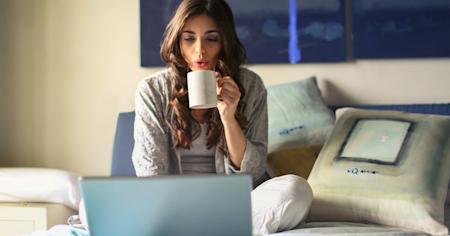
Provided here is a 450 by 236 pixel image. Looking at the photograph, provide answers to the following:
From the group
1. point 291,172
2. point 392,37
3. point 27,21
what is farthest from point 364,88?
point 27,21

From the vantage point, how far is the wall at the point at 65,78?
3.06 m

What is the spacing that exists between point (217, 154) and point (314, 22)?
86 cm

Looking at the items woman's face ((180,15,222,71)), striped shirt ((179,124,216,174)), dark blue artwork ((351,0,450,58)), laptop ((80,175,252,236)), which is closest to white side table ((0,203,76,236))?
striped shirt ((179,124,216,174))

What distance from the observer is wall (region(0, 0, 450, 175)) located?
10.0ft

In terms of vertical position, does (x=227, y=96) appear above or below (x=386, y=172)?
above

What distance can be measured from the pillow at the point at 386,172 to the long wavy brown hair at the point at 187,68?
1.08 feet

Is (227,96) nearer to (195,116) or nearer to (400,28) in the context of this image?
(195,116)

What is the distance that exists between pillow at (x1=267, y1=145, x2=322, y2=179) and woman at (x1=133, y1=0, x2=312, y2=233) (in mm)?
Answer: 116

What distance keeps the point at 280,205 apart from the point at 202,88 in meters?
0.37

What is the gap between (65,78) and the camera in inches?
122

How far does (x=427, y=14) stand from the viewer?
274 cm

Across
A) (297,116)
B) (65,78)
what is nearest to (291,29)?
(297,116)

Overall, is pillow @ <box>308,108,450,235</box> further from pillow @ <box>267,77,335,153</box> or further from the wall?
the wall

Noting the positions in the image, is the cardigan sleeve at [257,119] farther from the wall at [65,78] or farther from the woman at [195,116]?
the wall at [65,78]
